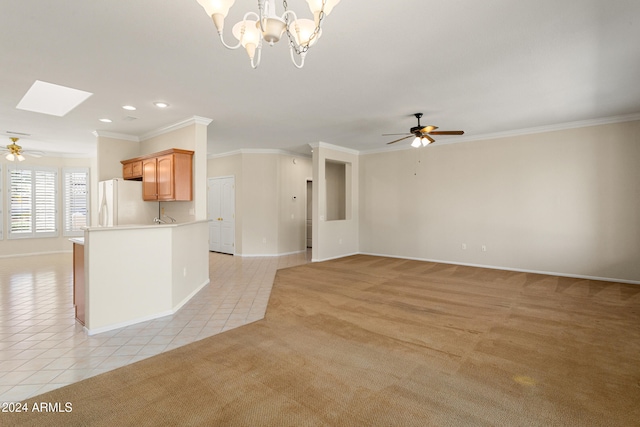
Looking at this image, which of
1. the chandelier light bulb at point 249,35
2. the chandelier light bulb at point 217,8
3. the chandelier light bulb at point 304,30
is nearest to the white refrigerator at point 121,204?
the chandelier light bulb at point 249,35

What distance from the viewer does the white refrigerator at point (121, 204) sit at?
5.24 m

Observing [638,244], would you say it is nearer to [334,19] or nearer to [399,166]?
[399,166]

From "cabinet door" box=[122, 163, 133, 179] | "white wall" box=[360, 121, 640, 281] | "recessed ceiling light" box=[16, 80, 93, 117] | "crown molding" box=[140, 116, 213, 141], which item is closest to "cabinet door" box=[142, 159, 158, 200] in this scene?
"cabinet door" box=[122, 163, 133, 179]

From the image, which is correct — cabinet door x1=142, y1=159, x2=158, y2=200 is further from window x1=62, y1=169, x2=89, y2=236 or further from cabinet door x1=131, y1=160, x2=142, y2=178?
window x1=62, y1=169, x2=89, y2=236

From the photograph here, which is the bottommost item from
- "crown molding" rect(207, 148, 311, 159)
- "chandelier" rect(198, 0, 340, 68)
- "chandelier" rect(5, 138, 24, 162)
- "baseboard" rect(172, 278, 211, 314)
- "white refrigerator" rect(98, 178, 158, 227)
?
"baseboard" rect(172, 278, 211, 314)

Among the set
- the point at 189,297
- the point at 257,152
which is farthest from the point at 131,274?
the point at 257,152

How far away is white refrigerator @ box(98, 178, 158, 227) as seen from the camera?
17.2 ft

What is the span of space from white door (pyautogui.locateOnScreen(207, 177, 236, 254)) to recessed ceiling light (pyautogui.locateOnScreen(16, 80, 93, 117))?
12.8ft

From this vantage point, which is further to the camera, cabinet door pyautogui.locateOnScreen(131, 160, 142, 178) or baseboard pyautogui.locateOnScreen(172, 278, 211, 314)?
cabinet door pyautogui.locateOnScreen(131, 160, 142, 178)

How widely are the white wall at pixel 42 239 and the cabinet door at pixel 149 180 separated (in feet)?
15.7

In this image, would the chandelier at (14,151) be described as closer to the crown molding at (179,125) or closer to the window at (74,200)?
the window at (74,200)

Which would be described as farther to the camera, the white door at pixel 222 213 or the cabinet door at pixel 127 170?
the white door at pixel 222 213

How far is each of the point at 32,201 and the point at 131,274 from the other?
7.23m

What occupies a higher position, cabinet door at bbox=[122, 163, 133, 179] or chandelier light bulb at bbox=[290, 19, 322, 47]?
chandelier light bulb at bbox=[290, 19, 322, 47]
